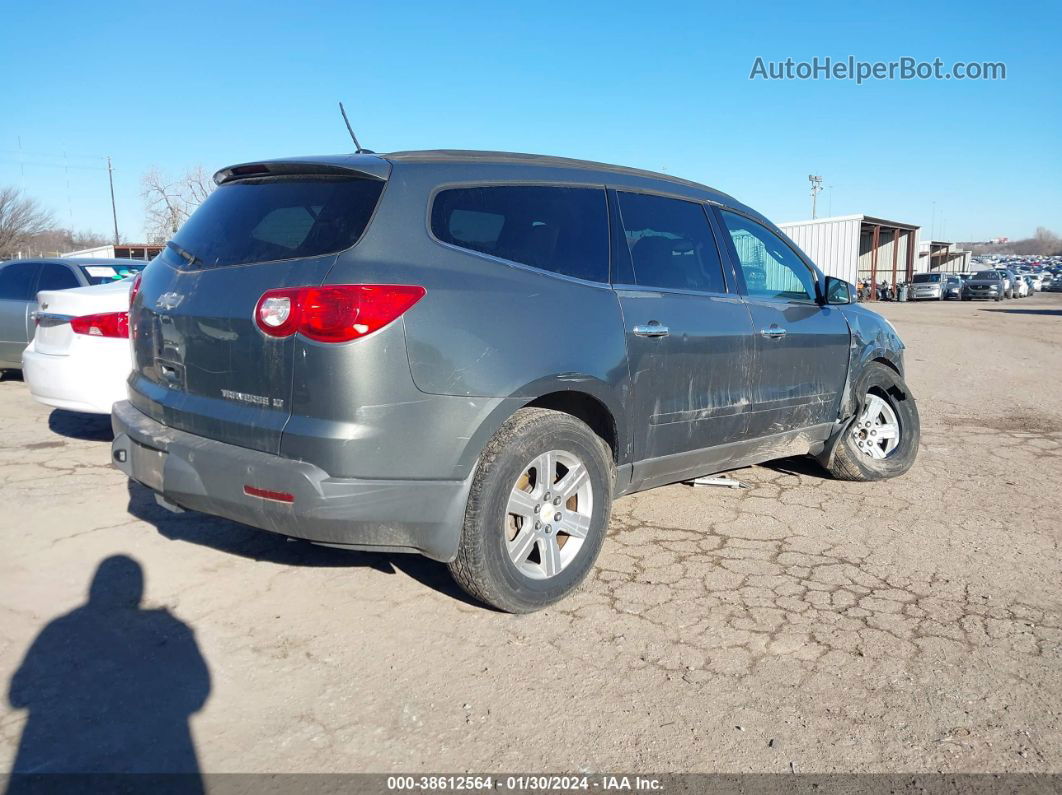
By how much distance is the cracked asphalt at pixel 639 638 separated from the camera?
2592 millimetres

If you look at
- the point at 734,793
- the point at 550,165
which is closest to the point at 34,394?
the point at 550,165

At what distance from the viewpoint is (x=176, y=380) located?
346cm

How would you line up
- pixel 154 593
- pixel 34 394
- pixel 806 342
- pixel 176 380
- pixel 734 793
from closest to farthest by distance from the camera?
pixel 734 793
pixel 176 380
pixel 154 593
pixel 806 342
pixel 34 394

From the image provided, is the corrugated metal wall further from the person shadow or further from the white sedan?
the person shadow

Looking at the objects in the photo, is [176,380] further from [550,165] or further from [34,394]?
Result: [34,394]

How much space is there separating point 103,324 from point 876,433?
5508mm

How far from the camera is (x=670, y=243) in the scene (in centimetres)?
433

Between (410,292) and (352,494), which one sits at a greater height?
(410,292)

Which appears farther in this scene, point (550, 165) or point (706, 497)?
point (706, 497)

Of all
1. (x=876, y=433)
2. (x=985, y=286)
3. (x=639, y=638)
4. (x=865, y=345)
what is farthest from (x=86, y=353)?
(x=985, y=286)

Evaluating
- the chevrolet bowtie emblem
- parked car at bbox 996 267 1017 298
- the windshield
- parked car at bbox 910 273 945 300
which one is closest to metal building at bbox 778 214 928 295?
parked car at bbox 910 273 945 300

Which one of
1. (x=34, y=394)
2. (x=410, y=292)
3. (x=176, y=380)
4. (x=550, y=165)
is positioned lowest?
(x=34, y=394)

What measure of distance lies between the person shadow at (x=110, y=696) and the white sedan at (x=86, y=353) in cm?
267

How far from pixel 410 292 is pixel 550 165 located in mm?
1231
